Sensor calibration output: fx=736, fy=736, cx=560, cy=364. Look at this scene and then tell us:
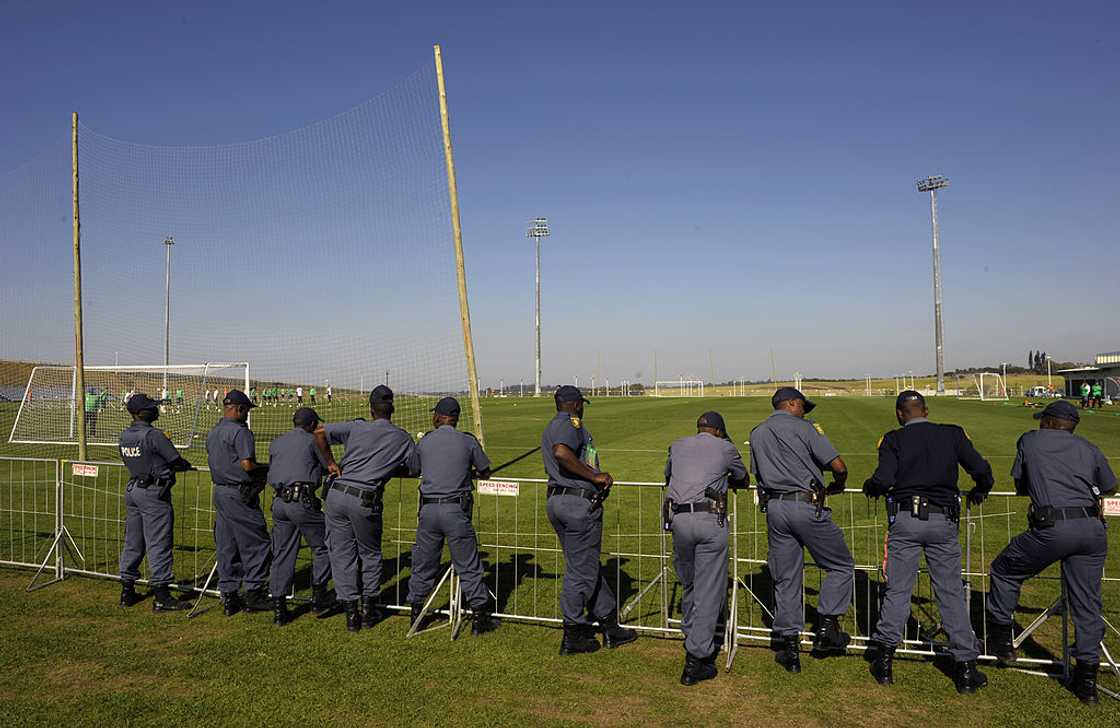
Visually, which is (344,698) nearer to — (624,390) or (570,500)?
(570,500)

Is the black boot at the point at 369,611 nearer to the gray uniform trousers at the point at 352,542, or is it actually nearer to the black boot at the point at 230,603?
the gray uniform trousers at the point at 352,542

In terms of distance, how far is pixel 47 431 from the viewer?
22.0 meters

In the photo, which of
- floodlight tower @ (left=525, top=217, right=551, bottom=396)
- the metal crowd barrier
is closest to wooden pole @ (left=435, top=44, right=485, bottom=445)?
the metal crowd barrier

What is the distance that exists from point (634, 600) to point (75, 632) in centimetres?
505

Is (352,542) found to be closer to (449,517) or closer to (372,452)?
(372,452)

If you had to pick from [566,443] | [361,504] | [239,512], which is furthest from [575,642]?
[239,512]

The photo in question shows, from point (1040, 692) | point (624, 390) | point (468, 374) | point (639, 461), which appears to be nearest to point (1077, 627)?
point (1040, 692)

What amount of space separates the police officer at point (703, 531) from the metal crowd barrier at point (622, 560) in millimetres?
371

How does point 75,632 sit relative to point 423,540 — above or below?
below

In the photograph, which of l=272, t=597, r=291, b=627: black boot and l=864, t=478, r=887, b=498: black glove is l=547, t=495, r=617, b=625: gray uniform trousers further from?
l=272, t=597, r=291, b=627: black boot

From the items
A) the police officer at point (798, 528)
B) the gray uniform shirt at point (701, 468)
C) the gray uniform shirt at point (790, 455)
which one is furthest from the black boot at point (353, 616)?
the gray uniform shirt at point (790, 455)

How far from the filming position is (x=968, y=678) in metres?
5.27

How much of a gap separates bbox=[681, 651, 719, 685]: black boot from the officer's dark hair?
3.14 meters

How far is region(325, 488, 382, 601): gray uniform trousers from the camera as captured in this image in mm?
6586
